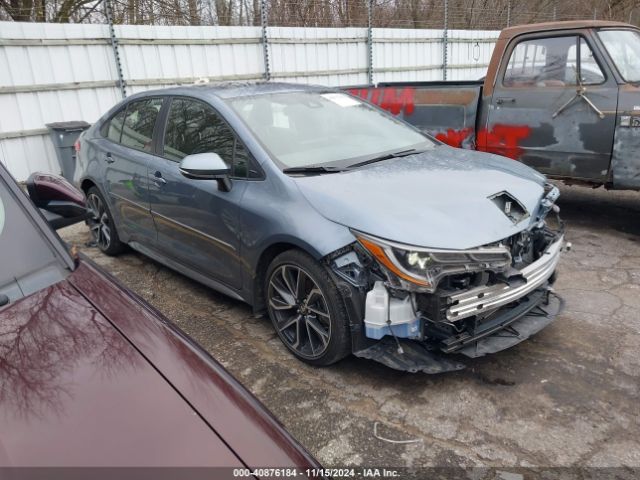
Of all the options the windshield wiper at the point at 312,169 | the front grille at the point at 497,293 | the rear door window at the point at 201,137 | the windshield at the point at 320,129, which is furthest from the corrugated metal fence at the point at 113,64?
the front grille at the point at 497,293

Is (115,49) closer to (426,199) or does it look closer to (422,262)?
(426,199)

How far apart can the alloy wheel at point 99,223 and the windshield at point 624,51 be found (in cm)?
506

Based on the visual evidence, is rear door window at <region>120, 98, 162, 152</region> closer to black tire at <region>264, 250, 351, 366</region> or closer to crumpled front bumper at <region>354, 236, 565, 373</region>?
black tire at <region>264, 250, 351, 366</region>

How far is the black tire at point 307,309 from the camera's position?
2.78 meters

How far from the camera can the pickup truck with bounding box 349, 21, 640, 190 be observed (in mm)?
4688

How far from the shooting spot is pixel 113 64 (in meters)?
8.19

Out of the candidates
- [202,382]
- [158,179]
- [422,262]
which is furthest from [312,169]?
[202,382]

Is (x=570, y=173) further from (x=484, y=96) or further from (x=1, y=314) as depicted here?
(x=1, y=314)

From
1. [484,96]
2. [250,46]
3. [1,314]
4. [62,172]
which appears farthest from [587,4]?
[1,314]

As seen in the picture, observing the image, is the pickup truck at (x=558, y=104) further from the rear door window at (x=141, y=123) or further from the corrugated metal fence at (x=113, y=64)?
the corrugated metal fence at (x=113, y=64)

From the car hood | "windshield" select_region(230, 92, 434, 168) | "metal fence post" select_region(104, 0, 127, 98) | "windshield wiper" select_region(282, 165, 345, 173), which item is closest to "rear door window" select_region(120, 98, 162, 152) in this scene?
"windshield" select_region(230, 92, 434, 168)

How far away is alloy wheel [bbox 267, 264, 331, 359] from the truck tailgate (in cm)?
342

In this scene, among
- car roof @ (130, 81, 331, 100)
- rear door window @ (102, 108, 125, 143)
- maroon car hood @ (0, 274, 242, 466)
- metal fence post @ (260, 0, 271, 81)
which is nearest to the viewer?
maroon car hood @ (0, 274, 242, 466)

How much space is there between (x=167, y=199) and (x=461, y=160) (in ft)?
7.11
